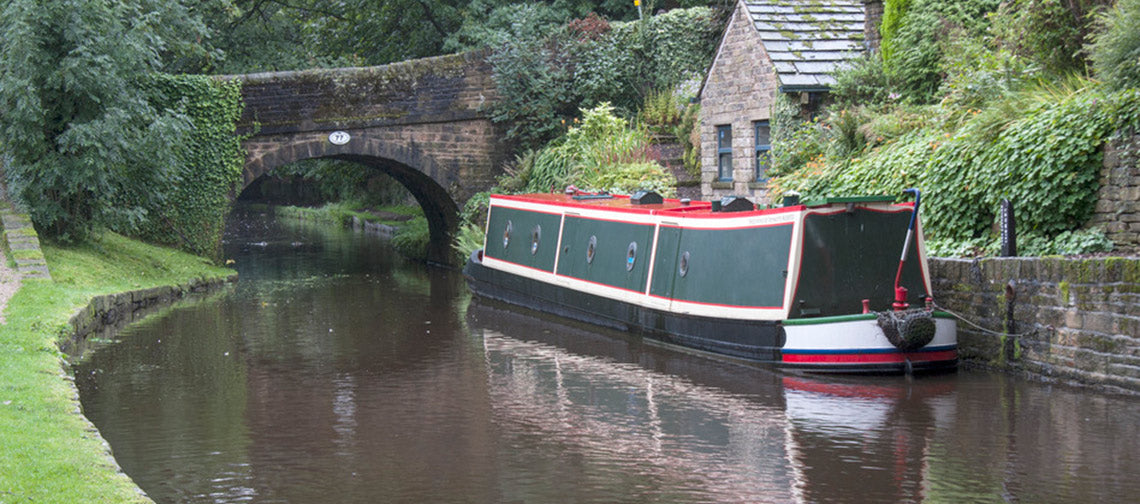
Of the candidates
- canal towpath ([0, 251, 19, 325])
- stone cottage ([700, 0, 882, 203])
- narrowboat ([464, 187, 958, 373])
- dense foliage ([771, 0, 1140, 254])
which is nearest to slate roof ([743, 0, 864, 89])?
stone cottage ([700, 0, 882, 203])

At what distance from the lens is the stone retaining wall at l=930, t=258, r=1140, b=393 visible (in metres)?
8.68

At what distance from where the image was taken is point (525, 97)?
21.4 meters

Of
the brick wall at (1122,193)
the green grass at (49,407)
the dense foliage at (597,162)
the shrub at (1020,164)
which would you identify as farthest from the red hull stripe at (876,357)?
the dense foliage at (597,162)

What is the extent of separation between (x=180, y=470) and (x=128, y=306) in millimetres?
8116

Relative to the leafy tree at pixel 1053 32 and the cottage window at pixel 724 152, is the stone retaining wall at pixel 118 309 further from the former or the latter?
the leafy tree at pixel 1053 32

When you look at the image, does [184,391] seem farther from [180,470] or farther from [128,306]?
[128,306]

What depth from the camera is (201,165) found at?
19.8 metres

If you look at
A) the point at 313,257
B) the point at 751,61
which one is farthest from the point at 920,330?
the point at 313,257

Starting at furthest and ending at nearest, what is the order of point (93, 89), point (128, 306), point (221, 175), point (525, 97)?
point (525, 97), point (221, 175), point (93, 89), point (128, 306)

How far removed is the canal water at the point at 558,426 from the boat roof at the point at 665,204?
55.9 inches

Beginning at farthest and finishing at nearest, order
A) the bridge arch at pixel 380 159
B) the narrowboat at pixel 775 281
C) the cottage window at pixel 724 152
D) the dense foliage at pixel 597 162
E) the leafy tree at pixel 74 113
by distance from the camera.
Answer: the bridge arch at pixel 380 159 → the dense foliage at pixel 597 162 → the cottage window at pixel 724 152 → the leafy tree at pixel 74 113 → the narrowboat at pixel 775 281

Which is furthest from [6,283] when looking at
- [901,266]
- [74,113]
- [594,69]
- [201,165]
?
[594,69]

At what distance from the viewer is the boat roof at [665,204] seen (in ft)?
34.1

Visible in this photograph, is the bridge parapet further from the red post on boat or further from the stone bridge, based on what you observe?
the red post on boat
